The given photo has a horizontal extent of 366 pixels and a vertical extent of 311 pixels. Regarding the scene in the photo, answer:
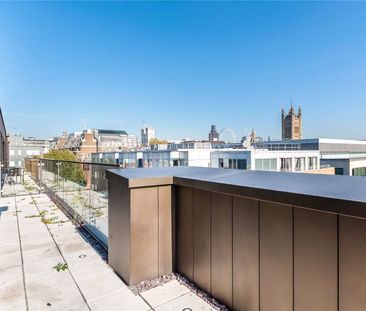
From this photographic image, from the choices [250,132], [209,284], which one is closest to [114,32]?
[209,284]

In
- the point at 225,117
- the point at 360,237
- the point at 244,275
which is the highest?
the point at 225,117

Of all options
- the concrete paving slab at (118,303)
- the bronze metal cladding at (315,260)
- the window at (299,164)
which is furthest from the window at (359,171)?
Answer: the concrete paving slab at (118,303)

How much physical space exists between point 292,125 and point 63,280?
300 feet

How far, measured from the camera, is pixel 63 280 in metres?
2.67

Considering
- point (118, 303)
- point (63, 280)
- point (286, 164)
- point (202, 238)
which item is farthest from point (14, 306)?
point (286, 164)

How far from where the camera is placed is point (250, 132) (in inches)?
3351

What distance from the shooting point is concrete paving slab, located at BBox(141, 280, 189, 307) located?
2252 millimetres

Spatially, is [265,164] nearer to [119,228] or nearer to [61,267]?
[119,228]

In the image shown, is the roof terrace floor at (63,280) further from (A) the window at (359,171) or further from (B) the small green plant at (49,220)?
(A) the window at (359,171)

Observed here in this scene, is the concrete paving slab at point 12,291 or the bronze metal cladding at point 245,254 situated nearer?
the bronze metal cladding at point 245,254

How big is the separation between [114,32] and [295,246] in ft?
54.2

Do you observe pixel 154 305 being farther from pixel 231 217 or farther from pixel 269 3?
pixel 269 3

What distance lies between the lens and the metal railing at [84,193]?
3.83m

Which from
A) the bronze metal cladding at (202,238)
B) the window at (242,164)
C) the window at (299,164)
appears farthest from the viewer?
the window at (299,164)
